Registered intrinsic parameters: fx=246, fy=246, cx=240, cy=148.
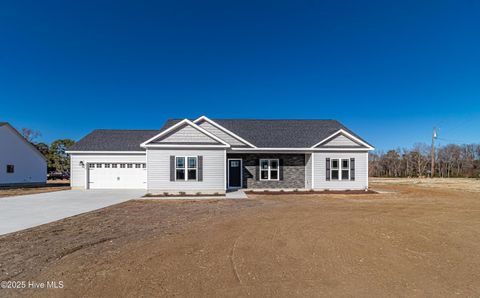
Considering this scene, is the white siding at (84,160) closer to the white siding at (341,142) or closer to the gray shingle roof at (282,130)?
the gray shingle roof at (282,130)

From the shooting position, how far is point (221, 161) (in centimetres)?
1524

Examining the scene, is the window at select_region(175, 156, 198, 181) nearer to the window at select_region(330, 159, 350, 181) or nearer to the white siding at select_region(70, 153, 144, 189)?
the white siding at select_region(70, 153, 144, 189)

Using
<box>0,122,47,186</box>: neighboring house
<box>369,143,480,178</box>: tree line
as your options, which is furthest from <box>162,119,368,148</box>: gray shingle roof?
<box>369,143,480,178</box>: tree line

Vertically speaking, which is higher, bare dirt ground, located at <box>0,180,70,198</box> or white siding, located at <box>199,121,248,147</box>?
white siding, located at <box>199,121,248,147</box>

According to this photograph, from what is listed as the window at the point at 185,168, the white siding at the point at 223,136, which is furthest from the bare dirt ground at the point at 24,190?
the white siding at the point at 223,136

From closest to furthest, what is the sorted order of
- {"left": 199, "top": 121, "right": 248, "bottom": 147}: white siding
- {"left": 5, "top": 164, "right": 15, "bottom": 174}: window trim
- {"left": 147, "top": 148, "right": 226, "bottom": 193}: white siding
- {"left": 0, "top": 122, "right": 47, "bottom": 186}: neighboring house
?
{"left": 147, "top": 148, "right": 226, "bottom": 193}: white siding
{"left": 199, "top": 121, "right": 248, "bottom": 147}: white siding
{"left": 0, "top": 122, "right": 47, "bottom": 186}: neighboring house
{"left": 5, "top": 164, "right": 15, "bottom": 174}: window trim

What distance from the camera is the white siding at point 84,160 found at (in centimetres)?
1823

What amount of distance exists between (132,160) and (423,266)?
18.4 m

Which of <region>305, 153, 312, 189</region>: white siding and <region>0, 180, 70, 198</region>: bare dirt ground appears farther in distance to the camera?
<region>305, 153, 312, 189</region>: white siding

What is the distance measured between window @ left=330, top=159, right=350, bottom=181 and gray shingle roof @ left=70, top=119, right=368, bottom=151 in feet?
6.63

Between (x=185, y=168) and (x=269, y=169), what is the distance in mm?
6147

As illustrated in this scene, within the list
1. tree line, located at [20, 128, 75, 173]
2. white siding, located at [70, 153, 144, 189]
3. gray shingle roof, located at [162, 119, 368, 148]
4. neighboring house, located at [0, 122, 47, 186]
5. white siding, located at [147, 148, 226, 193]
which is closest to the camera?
white siding, located at [147, 148, 226, 193]

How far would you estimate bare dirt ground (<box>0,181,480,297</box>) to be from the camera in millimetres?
3443

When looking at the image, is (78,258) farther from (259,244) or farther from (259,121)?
(259,121)
